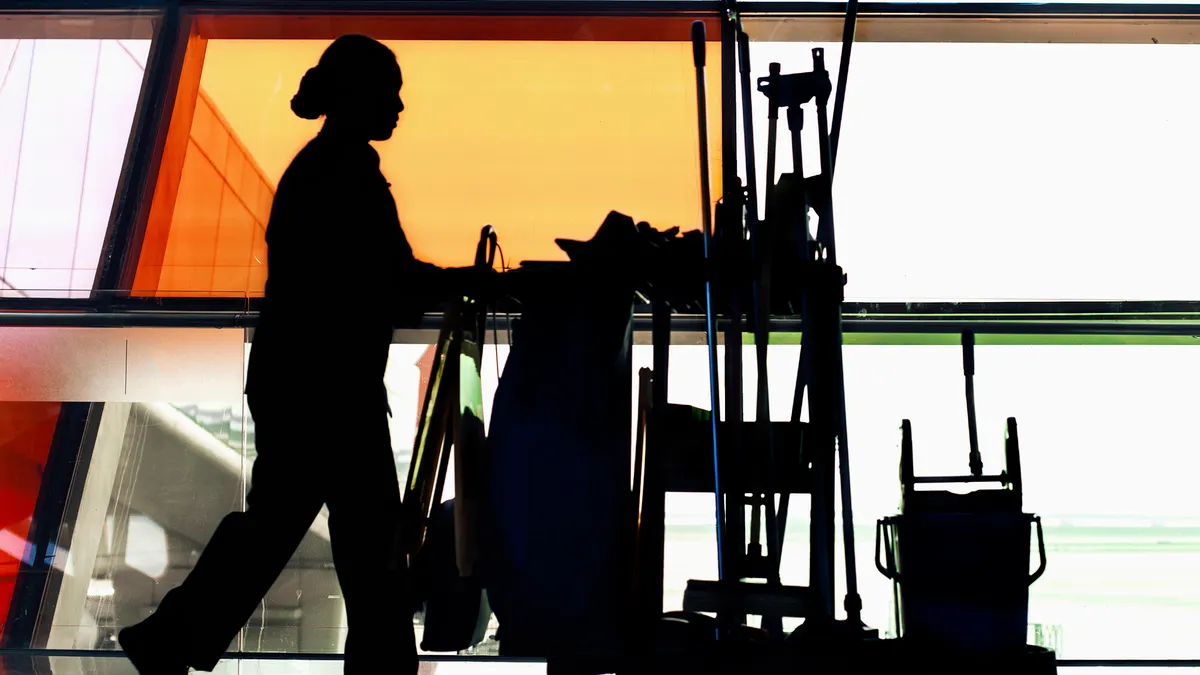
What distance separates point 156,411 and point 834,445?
6.36 feet

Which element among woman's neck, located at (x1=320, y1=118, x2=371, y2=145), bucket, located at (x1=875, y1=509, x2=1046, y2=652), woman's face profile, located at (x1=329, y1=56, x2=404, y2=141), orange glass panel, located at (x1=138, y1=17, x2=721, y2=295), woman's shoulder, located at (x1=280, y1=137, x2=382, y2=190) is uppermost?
orange glass panel, located at (x1=138, y1=17, x2=721, y2=295)

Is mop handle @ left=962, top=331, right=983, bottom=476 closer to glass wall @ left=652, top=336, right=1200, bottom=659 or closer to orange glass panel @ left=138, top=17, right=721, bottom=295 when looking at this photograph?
glass wall @ left=652, top=336, right=1200, bottom=659

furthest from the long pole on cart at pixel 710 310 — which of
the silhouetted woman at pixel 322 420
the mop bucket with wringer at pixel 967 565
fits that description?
the silhouetted woman at pixel 322 420

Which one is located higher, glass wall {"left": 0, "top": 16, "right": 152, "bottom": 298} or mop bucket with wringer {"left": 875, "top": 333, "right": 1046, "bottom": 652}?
glass wall {"left": 0, "top": 16, "right": 152, "bottom": 298}

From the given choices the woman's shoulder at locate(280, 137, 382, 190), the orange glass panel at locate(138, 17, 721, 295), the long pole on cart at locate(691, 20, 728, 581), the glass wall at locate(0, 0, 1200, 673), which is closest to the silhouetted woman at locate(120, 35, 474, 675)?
the woman's shoulder at locate(280, 137, 382, 190)

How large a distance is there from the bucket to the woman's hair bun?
1.34 metres

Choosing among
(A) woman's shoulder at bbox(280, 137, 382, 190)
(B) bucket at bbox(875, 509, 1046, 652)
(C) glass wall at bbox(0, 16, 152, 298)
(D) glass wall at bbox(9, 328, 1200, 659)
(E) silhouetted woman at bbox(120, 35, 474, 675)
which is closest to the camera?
(B) bucket at bbox(875, 509, 1046, 652)

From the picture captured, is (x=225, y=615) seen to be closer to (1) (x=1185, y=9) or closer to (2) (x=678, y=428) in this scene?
(2) (x=678, y=428)

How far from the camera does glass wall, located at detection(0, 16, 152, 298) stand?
9.58 feet

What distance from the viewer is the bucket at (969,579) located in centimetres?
159

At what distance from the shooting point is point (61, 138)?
10.0ft

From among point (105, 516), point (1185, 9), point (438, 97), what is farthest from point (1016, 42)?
point (105, 516)

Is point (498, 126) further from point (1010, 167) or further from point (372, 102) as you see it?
point (1010, 167)

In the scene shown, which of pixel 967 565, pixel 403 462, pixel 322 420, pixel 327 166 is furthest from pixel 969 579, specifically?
pixel 403 462
